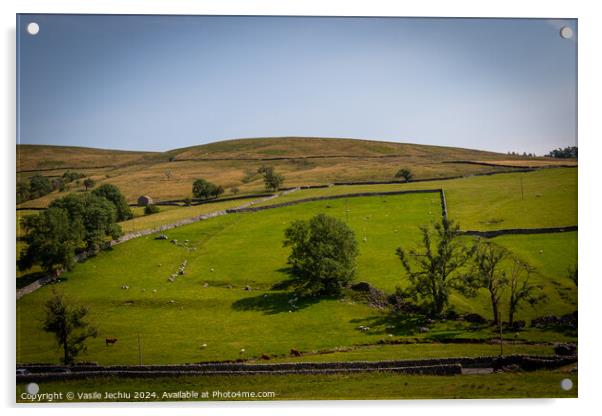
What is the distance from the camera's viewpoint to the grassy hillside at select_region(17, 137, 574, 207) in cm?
4850

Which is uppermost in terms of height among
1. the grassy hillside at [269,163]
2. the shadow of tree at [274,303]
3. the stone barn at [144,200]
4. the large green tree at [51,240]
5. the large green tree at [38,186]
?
the grassy hillside at [269,163]

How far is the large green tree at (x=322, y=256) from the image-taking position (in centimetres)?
3111

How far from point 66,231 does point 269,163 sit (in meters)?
48.8

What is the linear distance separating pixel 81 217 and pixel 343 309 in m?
16.8

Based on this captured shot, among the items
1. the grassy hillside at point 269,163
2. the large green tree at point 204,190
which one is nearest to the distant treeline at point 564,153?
the grassy hillside at point 269,163

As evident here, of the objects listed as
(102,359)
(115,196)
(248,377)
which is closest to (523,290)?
(248,377)

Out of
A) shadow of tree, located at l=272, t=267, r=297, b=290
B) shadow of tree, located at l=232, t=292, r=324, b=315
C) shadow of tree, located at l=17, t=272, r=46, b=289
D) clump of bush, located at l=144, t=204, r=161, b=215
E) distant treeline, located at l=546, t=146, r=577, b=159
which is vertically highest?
distant treeline, located at l=546, t=146, r=577, b=159

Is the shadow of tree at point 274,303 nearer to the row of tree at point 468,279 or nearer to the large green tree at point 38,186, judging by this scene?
the row of tree at point 468,279

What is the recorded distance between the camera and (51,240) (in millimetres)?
30766

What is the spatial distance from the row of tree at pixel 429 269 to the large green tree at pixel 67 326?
11.4 meters

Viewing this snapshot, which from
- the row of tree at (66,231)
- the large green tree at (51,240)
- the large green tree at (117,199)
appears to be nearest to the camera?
the large green tree at (51,240)

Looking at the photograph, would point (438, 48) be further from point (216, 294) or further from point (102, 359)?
point (102, 359)

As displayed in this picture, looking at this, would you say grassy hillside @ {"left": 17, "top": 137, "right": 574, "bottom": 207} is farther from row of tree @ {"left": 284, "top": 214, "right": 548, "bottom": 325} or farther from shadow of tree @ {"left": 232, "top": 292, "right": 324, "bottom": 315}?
shadow of tree @ {"left": 232, "top": 292, "right": 324, "bottom": 315}

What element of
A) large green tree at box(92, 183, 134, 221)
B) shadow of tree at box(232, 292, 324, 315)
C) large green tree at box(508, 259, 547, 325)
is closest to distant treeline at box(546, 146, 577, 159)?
large green tree at box(508, 259, 547, 325)
